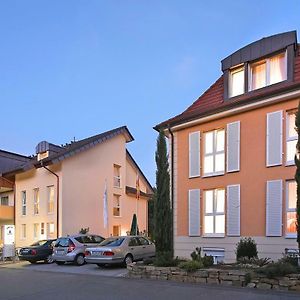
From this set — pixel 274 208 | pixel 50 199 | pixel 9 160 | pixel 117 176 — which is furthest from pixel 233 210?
pixel 9 160

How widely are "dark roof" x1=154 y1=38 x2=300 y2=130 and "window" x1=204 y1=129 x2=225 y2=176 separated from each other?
952mm

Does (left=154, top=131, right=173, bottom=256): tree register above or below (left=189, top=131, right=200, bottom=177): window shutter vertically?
below

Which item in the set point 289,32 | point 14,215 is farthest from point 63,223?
point 289,32

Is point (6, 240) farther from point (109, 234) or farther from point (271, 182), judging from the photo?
point (271, 182)

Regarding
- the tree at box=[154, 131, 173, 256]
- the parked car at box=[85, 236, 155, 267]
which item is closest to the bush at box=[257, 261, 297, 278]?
the tree at box=[154, 131, 173, 256]

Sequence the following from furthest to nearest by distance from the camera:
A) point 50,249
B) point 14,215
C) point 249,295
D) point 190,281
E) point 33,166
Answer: point 14,215
point 33,166
point 50,249
point 190,281
point 249,295

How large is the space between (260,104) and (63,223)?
15404 mm

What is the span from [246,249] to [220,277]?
3225 mm

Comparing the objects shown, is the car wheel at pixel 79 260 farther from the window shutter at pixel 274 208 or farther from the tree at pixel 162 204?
the window shutter at pixel 274 208

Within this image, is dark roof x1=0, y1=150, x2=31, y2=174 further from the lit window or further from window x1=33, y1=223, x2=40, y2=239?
the lit window

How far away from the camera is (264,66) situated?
17500 mm

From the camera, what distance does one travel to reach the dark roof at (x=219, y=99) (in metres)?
15.8

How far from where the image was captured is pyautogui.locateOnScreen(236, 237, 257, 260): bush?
15097 millimetres

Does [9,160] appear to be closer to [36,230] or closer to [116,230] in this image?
[36,230]
